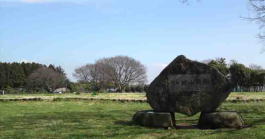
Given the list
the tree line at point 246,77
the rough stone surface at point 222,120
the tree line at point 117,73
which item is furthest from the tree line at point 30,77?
the rough stone surface at point 222,120

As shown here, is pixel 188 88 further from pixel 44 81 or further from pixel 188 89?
pixel 44 81

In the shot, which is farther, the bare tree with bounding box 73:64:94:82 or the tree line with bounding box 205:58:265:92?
the bare tree with bounding box 73:64:94:82

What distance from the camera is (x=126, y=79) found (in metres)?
107

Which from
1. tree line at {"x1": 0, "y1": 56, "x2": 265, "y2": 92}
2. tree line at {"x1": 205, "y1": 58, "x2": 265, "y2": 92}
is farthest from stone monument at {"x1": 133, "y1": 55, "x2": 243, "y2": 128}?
tree line at {"x1": 0, "y1": 56, "x2": 265, "y2": 92}

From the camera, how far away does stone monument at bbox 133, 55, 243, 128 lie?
14133mm

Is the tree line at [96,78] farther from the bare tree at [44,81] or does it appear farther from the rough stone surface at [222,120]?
the rough stone surface at [222,120]

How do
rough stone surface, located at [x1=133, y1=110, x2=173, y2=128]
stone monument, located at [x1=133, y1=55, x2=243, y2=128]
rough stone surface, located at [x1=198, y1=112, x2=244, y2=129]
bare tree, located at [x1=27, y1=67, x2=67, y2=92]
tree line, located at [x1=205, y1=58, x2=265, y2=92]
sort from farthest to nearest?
bare tree, located at [x1=27, y1=67, x2=67, y2=92]
tree line, located at [x1=205, y1=58, x2=265, y2=92]
stone monument, located at [x1=133, y1=55, x2=243, y2=128]
rough stone surface, located at [x1=133, y1=110, x2=173, y2=128]
rough stone surface, located at [x1=198, y1=112, x2=244, y2=129]

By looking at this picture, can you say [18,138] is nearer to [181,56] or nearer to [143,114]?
[143,114]

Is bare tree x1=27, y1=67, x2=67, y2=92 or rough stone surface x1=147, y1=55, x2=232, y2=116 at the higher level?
bare tree x1=27, y1=67, x2=67, y2=92

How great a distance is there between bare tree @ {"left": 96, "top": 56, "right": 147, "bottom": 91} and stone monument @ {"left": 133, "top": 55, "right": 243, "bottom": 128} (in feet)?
297

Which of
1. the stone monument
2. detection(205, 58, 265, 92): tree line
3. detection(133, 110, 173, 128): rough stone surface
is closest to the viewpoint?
detection(133, 110, 173, 128): rough stone surface

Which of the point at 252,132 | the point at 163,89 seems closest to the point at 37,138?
the point at 163,89

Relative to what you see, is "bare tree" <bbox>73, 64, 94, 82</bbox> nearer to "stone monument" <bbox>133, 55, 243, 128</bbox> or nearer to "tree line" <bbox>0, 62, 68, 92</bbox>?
"tree line" <bbox>0, 62, 68, 92</bbox>

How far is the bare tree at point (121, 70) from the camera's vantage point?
106m
